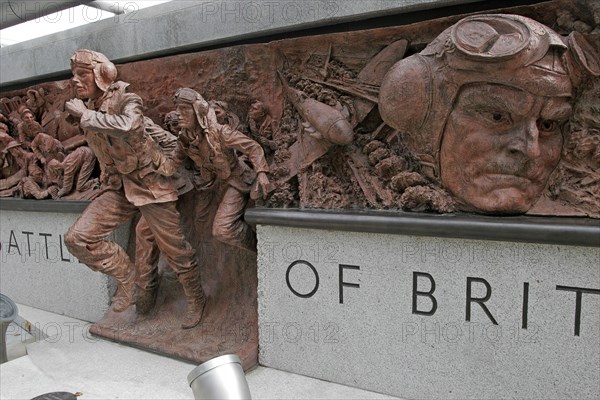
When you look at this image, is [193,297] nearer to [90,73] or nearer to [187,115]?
[187,115]

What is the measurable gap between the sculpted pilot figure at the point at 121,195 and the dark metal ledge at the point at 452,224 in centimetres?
87

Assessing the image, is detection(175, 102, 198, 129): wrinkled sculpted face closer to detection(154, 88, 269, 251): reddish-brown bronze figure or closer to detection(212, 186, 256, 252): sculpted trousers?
detection(154, 88, 269, 251): reddish-brown bronze figure

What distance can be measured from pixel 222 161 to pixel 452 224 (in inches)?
66.2

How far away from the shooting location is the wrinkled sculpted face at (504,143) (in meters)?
2.63

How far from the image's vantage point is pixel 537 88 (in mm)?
2553

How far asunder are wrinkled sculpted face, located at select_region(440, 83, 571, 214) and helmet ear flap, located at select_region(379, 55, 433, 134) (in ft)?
0.58

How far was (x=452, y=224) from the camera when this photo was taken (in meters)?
2.77

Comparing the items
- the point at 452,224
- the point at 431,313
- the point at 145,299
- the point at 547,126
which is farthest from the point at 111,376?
the point at 547,126

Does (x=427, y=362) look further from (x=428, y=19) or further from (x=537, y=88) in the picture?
(x=428, y=19)

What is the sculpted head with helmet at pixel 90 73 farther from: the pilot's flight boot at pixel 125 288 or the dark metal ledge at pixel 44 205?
the pilot's flight boot at pixel 125 288

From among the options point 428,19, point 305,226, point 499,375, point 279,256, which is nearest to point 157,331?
point 279,256

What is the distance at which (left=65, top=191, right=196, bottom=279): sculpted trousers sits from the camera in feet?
12.2

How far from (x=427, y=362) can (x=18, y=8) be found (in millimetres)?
4750

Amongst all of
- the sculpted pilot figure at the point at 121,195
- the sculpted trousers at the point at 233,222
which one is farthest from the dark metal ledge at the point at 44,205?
the sculpted trousers at the point at 233,222
